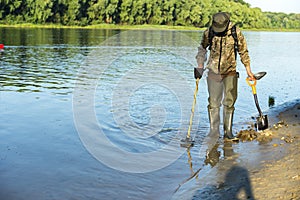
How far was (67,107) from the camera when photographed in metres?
13.9

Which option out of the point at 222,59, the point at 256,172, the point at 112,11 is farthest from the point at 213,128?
the point at 112,11

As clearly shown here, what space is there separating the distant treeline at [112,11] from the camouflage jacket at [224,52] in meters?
91.0

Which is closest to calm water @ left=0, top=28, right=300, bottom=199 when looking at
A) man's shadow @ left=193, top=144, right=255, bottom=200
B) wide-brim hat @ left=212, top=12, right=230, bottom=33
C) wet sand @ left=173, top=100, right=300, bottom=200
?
wet sand @ left=173, top=100, right=300, bottom=200

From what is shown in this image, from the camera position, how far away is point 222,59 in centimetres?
873

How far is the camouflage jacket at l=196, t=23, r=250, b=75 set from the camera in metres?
8.59

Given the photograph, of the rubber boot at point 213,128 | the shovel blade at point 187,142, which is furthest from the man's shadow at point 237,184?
the shovel blade at point 187,142

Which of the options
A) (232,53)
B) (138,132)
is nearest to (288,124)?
(232,53)

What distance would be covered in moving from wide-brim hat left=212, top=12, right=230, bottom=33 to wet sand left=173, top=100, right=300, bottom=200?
273cm

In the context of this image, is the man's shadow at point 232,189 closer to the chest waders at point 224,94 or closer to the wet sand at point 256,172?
the wet sand at point 256,172

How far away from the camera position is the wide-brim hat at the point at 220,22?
8.20 metres

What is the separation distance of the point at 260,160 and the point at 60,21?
327ft

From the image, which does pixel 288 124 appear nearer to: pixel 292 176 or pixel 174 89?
pixel 292 176

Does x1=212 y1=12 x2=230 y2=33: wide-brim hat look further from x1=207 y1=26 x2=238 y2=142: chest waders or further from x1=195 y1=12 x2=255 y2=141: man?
x1=207 y1=26 x2=238 y2=142: chest waders

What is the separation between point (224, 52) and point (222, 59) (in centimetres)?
17
